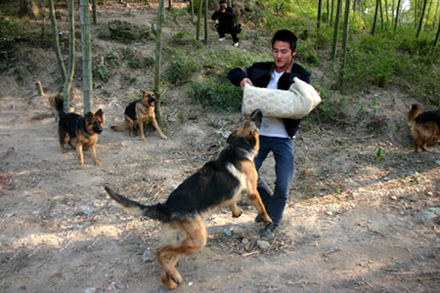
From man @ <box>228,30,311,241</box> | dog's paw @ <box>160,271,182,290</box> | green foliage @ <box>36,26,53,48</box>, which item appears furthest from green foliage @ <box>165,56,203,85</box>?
dog's paw @ <box>160,271,182,290</box>

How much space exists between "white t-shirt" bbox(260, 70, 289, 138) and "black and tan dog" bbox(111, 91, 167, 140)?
406 cm

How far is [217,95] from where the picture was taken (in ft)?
25.8

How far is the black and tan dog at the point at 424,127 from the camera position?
21.0ft

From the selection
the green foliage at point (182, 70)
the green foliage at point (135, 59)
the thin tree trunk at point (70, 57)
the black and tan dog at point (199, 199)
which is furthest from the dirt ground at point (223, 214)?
the green foliage at point (135, 59)

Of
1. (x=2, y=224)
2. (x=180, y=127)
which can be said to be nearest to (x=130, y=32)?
(x=180, y=127)

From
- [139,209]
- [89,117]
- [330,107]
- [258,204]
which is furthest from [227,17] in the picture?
[139,209]

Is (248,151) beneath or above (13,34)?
beneath

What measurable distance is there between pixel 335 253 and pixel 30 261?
3802 millimetres

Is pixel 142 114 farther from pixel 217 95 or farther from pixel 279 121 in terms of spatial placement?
pixel 279 121

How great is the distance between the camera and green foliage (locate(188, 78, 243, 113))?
7637mm

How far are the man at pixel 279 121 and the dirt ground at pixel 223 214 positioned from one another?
25.0 inches

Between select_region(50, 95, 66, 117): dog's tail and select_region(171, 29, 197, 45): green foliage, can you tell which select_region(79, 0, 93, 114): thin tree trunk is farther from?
select_region(171, 29, 197, 45): green foliage

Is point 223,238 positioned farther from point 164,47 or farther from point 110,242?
point 164,47

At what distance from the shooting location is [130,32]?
34.7 feet
